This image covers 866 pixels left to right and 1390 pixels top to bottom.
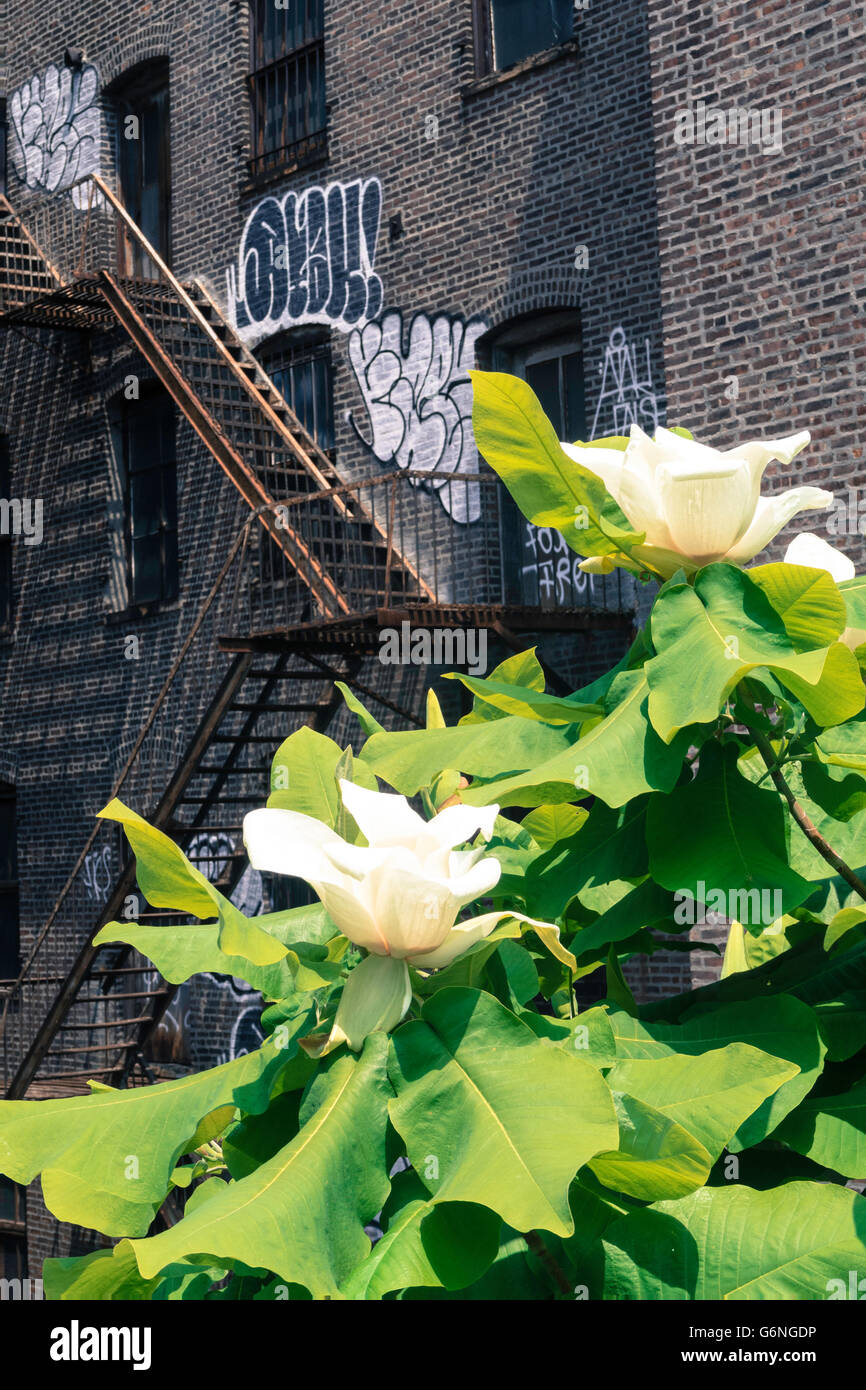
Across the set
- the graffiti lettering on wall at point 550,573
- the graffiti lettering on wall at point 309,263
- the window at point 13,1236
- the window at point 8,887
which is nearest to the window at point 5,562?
the window at point 8,887

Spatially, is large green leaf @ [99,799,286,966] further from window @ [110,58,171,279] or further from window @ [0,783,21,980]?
window @ [0,783,21,980]

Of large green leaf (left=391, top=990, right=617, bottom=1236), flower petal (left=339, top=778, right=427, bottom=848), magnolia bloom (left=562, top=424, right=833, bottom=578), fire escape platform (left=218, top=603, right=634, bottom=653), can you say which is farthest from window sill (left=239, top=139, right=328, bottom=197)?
large green leaf (left=391, top=990, right=617, bottom=1236)

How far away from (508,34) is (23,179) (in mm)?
7130

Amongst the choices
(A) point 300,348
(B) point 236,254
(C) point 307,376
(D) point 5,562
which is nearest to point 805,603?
(C) point 307,376

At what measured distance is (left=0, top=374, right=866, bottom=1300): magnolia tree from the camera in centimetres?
107

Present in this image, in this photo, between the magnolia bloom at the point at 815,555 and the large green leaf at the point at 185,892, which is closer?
the large green leaf at the point at 185,892

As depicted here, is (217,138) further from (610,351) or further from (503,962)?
(503,962)

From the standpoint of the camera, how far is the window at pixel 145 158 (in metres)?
14.5

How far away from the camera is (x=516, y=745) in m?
1.28

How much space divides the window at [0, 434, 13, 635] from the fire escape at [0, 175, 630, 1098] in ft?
6.94

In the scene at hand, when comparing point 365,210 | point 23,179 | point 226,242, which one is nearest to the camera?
point 365,210

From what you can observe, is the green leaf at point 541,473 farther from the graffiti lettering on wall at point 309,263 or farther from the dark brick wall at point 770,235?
the graffiti lettering on wall at point 309,263

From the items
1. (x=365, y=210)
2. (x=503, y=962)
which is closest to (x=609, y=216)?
(x=365, y=210)

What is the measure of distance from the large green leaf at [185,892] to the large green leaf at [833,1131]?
1.53 ft
